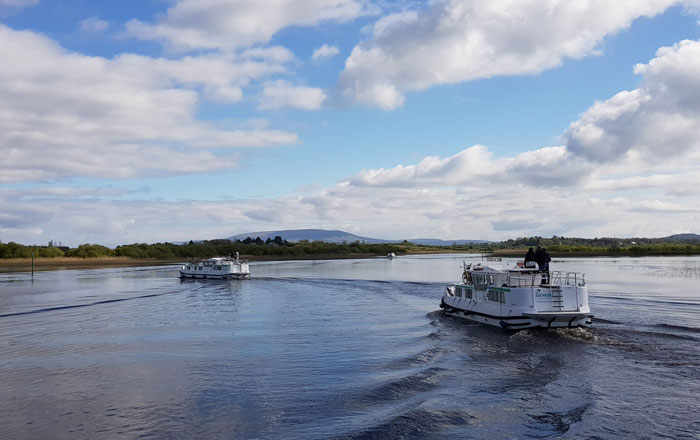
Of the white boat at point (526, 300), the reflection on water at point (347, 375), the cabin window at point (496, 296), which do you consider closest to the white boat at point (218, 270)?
the reflection on water at point (347, 375)

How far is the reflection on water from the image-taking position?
1334cm

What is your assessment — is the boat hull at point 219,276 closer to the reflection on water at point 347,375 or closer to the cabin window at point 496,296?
the reflection on water at point 347,375

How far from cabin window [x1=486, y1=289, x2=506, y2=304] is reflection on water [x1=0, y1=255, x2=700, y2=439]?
1657 millimetres

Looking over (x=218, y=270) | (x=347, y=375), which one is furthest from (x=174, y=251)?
(x=347, y=375)

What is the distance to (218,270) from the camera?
73625 mm

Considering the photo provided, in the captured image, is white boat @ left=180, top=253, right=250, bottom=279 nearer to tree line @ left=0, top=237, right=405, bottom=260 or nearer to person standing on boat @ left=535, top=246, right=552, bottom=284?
person standing on boat @ left=535, top=246, right=552, bottom=284

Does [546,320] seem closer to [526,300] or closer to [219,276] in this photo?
[526,300]

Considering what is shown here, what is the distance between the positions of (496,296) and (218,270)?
5229 centimetres

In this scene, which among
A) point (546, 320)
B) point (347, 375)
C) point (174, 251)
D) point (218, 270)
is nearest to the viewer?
point (347, 375)

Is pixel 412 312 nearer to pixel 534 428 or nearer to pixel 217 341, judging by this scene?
pixel 217 341

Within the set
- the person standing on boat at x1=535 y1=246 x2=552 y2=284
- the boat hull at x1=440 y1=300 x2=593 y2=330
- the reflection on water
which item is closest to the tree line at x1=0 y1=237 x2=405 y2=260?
the reflection on water

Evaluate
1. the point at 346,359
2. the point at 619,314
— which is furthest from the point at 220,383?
the point at 619,314

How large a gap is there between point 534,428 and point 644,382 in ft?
20.1

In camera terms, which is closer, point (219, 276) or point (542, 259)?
point (542, 259)
